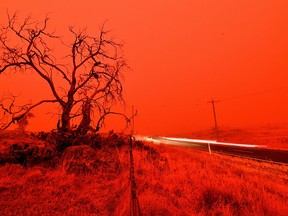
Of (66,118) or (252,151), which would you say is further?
(252,151)

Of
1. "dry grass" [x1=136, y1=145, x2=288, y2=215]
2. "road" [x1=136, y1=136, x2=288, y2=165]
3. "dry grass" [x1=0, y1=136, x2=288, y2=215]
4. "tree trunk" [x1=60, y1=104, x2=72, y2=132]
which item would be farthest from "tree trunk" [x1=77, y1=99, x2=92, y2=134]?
"road" [x1=136, y1=136, x2=288, y2=165]

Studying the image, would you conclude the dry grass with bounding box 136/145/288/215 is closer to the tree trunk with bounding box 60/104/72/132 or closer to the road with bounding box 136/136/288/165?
the tree trunk with bounding box 60/104/72/132

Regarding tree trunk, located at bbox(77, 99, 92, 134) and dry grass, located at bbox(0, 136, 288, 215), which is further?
tree trunk, located at bbox(77, 99, 92, 134)

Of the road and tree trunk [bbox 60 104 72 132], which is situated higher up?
tree trunk [bbox 60 104 72 132]

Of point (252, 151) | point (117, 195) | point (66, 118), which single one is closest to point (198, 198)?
point (117, 195)

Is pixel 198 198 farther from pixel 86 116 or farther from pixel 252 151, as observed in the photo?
pixel 252 151

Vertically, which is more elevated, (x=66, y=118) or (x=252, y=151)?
(x=66, y=118)

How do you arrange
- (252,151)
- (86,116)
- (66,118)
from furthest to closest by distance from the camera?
(252,151) → (86,116) → (66,118)

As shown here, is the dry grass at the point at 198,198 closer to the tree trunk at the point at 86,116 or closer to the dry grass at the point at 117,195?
the dry grass at the point at 117,195

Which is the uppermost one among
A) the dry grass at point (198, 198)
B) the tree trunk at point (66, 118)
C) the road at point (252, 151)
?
the tree trunk at point (66, 118)

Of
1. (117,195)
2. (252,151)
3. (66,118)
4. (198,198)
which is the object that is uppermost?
(66,118)

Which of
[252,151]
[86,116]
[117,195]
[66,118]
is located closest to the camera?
[117,195]

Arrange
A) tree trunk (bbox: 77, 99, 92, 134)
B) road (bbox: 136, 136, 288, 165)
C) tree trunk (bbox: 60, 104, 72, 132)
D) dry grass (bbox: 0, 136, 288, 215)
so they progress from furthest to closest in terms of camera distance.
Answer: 1. road (bbox: 136, 136, 288, 165)
2. tree trunk (bbox: 77, 99, 92, 134)
3. tree trunk (bbox: 60, 104, 72, 132)
4. dry grass (bbox: 0, 136, 288, 215)

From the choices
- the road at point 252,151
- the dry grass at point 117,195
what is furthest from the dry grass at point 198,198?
the road at point 252,151
